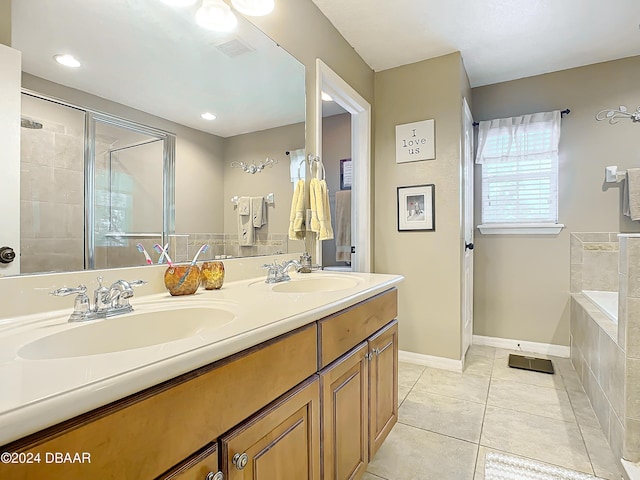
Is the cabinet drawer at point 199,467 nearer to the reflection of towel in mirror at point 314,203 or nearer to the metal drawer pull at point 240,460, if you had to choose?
the metal drawer pull at point 240,460

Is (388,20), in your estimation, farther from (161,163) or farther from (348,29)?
(161,163)

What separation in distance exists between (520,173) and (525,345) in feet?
5.16

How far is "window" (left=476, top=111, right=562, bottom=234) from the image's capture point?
292cm

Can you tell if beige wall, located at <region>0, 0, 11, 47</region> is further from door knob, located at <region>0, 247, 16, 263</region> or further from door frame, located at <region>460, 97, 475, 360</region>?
door frame, located at <region>460, 97, 475, 360</region>

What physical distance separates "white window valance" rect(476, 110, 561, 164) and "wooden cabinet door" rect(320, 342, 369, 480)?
2.63 metres

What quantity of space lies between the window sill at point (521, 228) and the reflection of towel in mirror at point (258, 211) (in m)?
2.32

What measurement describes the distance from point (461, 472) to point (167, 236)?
1.61 metres

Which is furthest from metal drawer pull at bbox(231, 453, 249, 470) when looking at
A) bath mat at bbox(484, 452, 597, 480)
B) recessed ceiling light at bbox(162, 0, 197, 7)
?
recessed ceiling light at bbox(162, 0, 197, 7)

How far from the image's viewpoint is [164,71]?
1229 millimetres

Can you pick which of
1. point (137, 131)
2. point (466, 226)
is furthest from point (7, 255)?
point (466, 226)

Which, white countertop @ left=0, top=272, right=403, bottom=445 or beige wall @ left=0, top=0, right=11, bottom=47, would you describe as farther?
beige wall @ left=0, top=0, right=11, bottom=47

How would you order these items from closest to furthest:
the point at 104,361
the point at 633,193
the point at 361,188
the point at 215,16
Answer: the point at 104,361 < the point at 215,16 < the point at 633,193 < the point at 361,188

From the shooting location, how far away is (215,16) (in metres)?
1.37

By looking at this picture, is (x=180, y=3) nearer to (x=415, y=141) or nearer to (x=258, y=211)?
(x=258, y=211)
